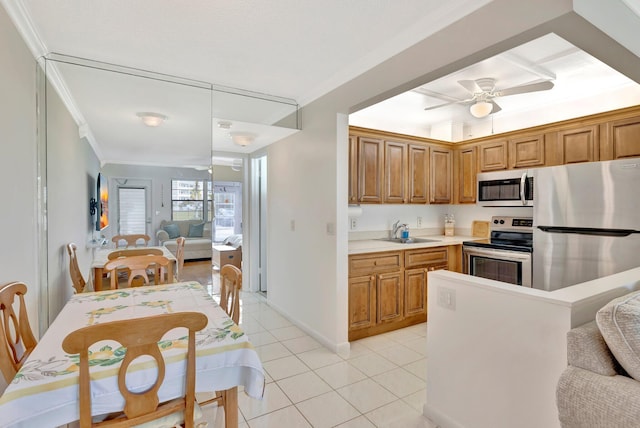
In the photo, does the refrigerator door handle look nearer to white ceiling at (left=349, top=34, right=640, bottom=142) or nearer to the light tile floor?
white ceiling at (left=349, top=34, right=640, bottom=142)

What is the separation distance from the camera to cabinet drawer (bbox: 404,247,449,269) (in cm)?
348

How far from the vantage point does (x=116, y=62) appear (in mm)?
2574

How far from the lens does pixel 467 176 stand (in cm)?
428

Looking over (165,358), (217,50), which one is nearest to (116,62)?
(217,50)

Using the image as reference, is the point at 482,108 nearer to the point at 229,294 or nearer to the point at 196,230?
the point at 229,294

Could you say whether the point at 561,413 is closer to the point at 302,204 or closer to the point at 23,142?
the point at 302,204

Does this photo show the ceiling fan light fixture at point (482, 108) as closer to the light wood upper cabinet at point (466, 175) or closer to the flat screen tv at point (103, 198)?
the light wood upper cabinet at point (466, 175)

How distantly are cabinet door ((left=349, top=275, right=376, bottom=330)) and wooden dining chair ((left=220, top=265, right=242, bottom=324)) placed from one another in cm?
133

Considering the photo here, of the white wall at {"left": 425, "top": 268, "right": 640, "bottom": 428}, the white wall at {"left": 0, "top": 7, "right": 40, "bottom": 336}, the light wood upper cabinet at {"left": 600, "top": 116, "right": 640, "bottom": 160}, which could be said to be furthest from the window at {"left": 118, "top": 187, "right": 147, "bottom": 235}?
the light wood upper cabinet at {"left": 600, "top": 116, "right": 640, "bottom": 160}

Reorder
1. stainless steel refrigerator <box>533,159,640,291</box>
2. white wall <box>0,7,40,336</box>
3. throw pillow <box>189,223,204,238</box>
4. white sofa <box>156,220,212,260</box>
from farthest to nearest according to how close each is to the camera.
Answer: throw pillow <box>189,223,204,238</box>
white sofa <box>156,220,212,260</box>
stainless steel refrigerator <box>533,159,640,291</box>
white wall <box>0,7,40,336</box>

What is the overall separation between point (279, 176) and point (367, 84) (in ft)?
5.84

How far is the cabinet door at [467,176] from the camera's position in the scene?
4.20m

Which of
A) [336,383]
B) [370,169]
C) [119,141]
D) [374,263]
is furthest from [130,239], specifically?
[370,169]

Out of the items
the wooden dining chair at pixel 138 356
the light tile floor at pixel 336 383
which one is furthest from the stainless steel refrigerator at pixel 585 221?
the wooden dining chair at pixel 138 356
